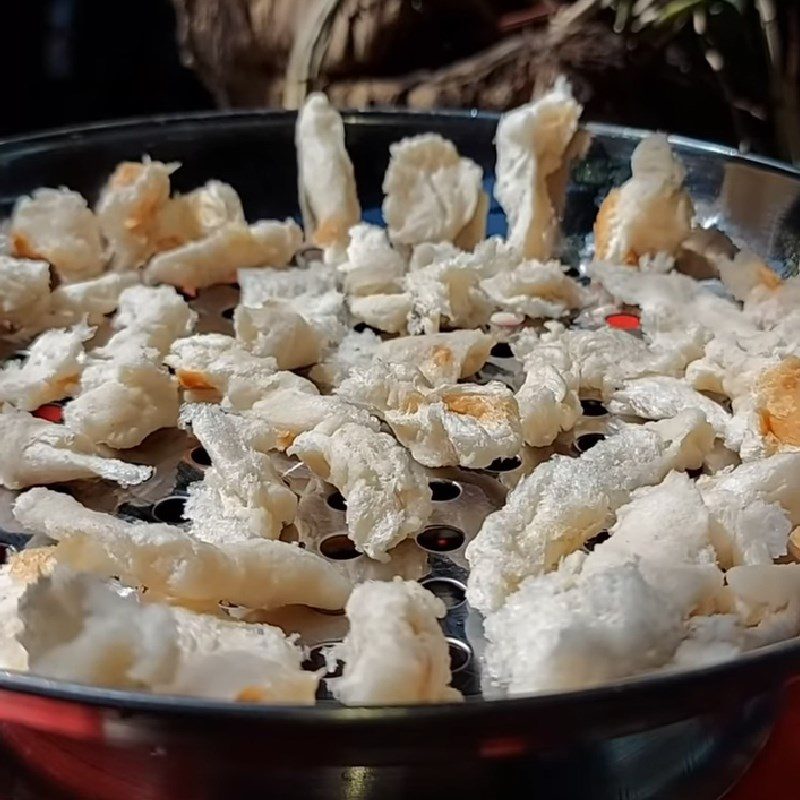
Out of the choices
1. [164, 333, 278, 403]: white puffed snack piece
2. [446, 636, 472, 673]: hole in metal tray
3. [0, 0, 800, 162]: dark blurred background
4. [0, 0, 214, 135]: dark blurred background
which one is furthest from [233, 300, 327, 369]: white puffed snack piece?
[0, 0, 214, 135]: dark blurred background

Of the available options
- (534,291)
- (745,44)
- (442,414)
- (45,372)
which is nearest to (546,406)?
(442,414)

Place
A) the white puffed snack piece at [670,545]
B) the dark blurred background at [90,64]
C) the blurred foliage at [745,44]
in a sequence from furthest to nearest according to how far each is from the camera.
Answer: the dark blurred background at [90,64] → the blurred foliage at [745,44] → the white puffed snack piece at [670,545]

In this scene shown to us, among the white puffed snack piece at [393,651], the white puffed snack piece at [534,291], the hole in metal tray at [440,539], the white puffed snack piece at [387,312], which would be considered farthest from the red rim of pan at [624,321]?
the white puffed snack piece at [393,651]

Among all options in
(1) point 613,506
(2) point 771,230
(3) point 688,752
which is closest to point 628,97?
(2) point 771,230

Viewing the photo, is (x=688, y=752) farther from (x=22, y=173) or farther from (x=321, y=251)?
(x=22, y=173)

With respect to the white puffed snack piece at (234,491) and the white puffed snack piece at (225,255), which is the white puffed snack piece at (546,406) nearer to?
the white puffed snack piece at (234,491)

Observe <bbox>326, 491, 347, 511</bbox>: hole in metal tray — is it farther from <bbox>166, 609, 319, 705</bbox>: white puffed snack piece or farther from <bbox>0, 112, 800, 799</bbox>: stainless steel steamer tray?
<bbox>166, 609, 319, 705</bbox>: white puffed snack piece
